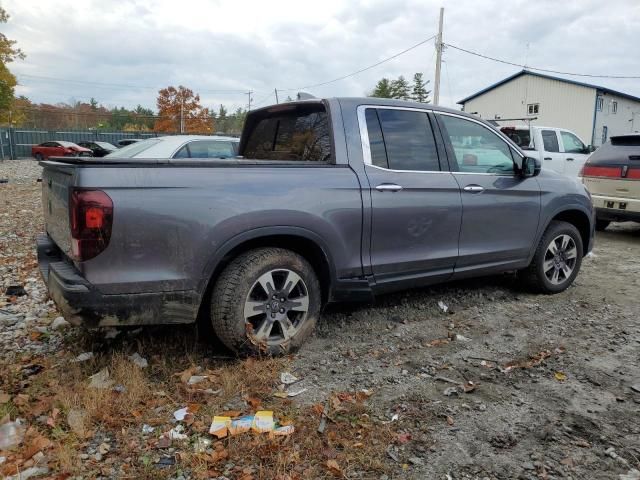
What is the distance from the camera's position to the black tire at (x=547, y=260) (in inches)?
192

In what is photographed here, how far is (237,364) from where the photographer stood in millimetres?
3320

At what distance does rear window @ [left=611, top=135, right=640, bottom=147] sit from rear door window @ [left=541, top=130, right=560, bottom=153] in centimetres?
400

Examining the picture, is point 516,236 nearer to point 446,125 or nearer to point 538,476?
point 446,125

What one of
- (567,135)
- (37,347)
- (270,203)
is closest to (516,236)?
(270,203)

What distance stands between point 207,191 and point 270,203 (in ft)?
1.38

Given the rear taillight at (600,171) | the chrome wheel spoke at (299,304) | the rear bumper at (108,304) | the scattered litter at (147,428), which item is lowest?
the scattered litter at (147,428)

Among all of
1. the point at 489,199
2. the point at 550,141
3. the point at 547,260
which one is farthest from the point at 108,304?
the point at 550,141

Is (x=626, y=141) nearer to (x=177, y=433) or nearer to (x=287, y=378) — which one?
(x=287, y=378)

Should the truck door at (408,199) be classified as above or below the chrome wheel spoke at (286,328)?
above

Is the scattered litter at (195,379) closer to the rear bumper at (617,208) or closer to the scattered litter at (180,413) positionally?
the scattered litter at (180,413)

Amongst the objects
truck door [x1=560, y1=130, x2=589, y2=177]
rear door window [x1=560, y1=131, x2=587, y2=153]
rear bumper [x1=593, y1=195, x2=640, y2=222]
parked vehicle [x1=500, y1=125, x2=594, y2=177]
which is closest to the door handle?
rear bumper [x1=593, y1=195, x2=640, y2=222]

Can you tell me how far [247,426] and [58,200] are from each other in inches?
71.3

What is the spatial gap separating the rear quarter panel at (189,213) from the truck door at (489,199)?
1360 mm

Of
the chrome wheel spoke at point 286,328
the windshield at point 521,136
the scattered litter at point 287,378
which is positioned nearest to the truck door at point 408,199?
the chrome wheel spoke at point 286,328
